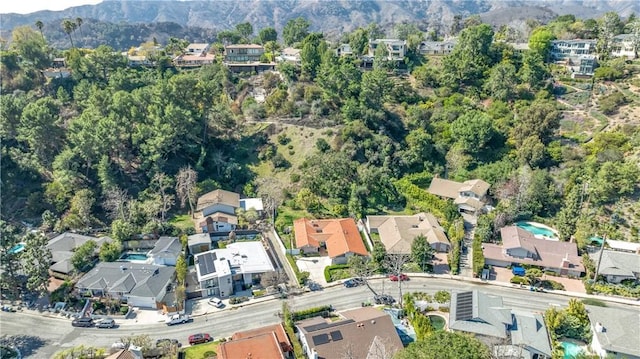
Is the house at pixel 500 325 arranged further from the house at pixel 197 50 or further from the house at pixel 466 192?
the house at pixel 197 50

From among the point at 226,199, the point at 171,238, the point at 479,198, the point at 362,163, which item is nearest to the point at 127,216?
the point at 171,238

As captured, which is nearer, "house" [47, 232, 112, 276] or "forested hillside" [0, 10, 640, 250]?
"house" [47, 232, 112, 276]

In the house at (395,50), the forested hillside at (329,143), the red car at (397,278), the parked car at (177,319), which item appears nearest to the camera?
the parked car at (177,319)

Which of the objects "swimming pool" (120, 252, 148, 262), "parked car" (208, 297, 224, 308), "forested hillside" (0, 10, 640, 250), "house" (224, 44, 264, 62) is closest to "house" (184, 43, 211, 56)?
"house" (224, 44, 264, 62)

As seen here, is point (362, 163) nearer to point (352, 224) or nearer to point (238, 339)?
point (352, 224)

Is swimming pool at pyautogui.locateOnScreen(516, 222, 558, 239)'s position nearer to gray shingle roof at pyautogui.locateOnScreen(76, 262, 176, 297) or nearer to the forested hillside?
the forested hillside

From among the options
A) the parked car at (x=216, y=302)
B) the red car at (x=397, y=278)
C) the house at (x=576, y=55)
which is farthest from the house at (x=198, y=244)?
the house at (x=576, y=55)
